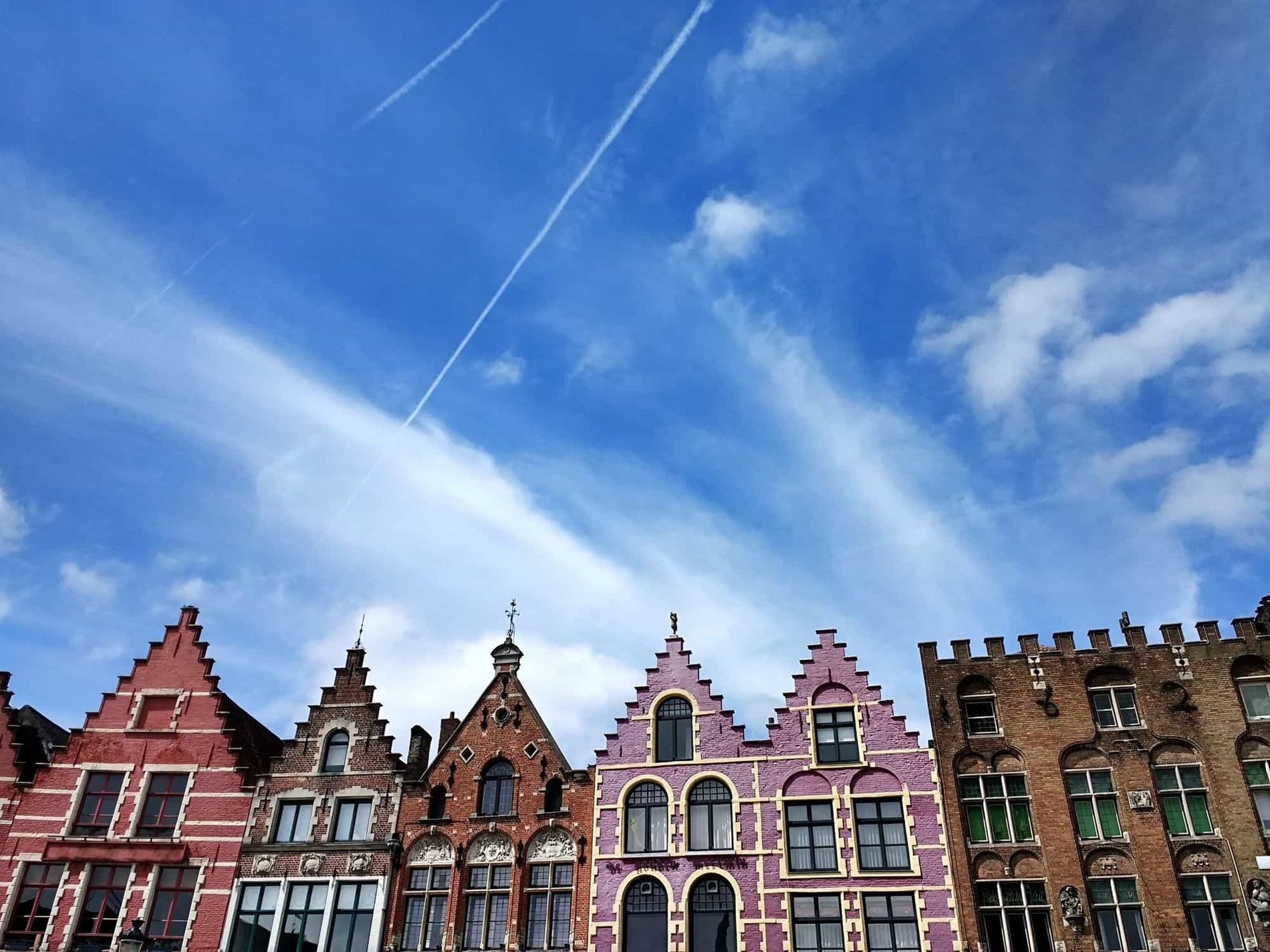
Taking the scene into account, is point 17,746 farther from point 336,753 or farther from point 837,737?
point 837,737

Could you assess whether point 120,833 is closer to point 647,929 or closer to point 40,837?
point 40,837

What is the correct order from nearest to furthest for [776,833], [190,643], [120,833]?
[776,833] < [120,833] < [190,643]

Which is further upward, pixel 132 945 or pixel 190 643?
pixel 190 643

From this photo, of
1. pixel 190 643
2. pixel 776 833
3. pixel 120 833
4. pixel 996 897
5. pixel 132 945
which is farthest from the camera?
pixel 190 643

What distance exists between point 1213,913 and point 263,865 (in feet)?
87.8

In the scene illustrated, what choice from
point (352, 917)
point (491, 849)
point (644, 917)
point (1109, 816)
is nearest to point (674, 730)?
point (644, 917)

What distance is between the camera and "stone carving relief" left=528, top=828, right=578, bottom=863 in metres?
30.0

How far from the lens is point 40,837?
32.1 meters

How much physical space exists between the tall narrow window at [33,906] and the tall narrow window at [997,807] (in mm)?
27635

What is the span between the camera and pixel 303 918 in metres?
30.0

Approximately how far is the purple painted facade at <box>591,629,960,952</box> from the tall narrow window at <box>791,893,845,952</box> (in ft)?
0.15

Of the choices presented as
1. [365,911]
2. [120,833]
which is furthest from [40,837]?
[365,911]

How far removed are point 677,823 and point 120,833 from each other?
17.7 m

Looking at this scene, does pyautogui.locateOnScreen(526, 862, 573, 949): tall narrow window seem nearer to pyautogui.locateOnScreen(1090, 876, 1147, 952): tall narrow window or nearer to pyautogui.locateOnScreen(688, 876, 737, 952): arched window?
pyautogui.locateOnScreen(688, 876, 737, 952): arched window
